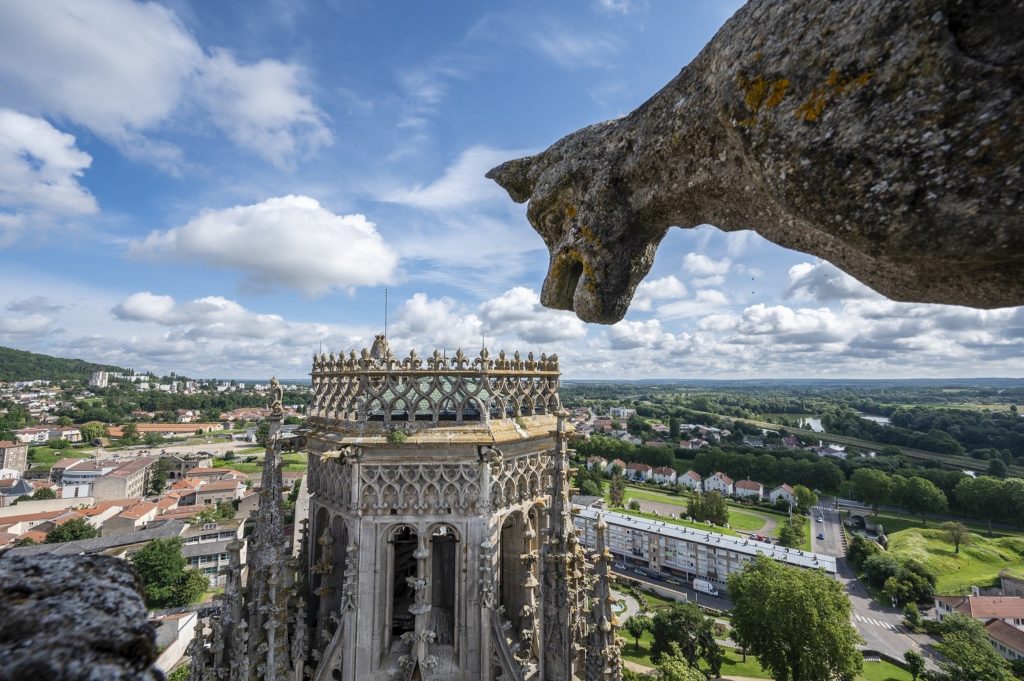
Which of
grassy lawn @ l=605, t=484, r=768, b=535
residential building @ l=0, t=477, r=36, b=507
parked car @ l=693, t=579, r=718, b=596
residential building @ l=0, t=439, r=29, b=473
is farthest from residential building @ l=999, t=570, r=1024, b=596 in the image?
residential building @ l=0, t=439, r=29, b=473

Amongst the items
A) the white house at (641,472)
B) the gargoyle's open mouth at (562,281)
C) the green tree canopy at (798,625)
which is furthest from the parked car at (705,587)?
the gargoyle's open mouth at (562,281)

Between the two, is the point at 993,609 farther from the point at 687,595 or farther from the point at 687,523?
the point at 687,523

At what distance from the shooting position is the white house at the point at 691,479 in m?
103

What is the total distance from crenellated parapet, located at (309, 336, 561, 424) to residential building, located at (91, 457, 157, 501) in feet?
335

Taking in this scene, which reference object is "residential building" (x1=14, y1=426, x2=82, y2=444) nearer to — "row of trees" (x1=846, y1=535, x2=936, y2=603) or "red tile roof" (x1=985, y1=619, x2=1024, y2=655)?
"row of trees" (x1=846, y1=535, x2=936, y2=603)

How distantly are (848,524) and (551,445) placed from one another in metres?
96.8

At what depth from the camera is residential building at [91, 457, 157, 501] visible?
8269cm

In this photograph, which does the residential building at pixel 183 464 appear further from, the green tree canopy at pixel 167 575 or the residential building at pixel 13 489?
the green tree canopy at pixel 167 575

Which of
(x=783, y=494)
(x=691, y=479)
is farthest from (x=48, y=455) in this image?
(x=783, y=494)

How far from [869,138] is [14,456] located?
491ft

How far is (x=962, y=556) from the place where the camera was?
63.5m

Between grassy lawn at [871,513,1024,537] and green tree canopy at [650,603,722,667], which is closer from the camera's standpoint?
green tree canopy at [650,603,722,667]

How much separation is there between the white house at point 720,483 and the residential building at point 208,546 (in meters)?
89.3

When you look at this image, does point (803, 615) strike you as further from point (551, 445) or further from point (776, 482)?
point (776, 482)
